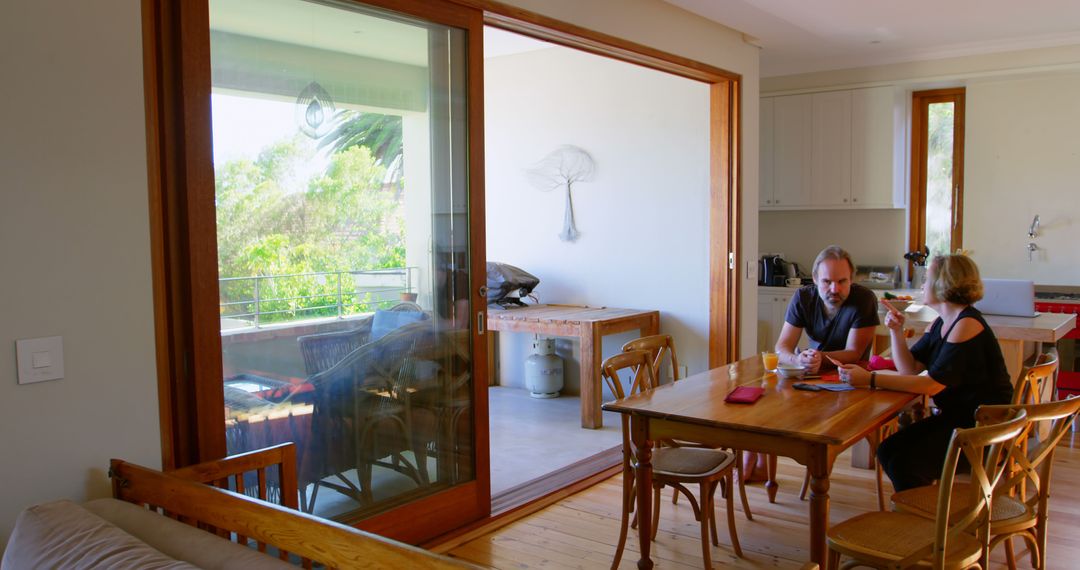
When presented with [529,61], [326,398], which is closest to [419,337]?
[326,398]

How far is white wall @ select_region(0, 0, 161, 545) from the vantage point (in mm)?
2025

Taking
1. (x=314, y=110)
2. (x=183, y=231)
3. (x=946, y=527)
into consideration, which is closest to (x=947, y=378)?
(x=946, y=527)

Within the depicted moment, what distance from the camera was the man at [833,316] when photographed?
354 cm

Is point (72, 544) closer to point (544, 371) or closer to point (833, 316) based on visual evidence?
point (833, 316)

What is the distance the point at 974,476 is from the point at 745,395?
844 mm

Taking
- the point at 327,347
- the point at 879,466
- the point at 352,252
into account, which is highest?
the point at 352,252

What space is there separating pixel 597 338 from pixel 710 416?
2724 mm

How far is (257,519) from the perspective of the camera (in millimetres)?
1824

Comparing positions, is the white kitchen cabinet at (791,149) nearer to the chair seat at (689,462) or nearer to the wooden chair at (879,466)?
the wooden chair at (879,466)

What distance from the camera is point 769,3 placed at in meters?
4.64

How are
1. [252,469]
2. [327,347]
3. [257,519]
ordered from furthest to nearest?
[327,347]
[252,469]
[257,519]

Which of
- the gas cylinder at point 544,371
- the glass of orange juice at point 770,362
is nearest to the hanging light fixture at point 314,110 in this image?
the glass of orange juice at point 770,362

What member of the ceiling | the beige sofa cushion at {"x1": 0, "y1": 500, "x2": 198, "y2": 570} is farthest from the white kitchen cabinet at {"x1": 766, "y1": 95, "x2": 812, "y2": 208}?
the beige sofa cushion at {"x1": 0, "y1": 500, "x2": 198, "y2": 570}

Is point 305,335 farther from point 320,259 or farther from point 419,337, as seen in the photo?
point 419,337
